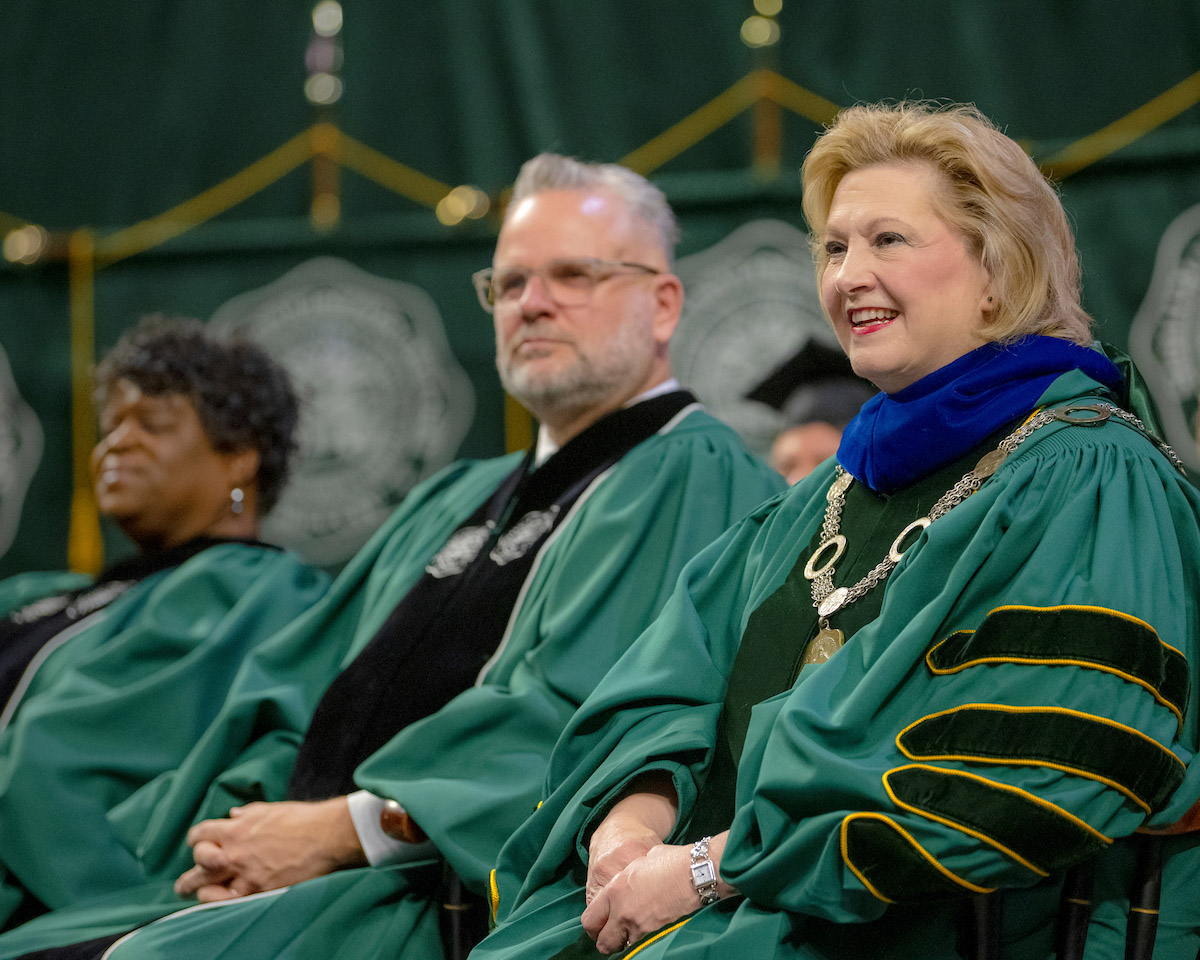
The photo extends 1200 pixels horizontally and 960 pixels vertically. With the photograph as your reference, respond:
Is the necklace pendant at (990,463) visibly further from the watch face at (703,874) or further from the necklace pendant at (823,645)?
the watch face at (703,874)

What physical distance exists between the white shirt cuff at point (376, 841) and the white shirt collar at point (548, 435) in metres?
0.91

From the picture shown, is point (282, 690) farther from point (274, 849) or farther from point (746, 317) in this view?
point (746, 317)

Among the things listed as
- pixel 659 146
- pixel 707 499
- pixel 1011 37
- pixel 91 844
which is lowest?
pixel 91 844

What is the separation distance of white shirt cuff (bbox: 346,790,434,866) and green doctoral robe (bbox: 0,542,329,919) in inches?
27.9

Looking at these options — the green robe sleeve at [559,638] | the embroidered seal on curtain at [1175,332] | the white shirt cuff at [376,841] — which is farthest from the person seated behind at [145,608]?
the embroidered seal on curtain at [1175,332]

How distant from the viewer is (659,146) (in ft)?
14.2

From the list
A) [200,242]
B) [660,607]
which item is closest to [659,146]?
[200,242]

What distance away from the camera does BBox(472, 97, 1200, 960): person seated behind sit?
156cm

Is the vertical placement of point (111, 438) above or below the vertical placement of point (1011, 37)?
below

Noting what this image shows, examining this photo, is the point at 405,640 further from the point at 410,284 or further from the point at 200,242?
the point at 200,242

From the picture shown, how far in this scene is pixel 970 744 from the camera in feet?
5.20

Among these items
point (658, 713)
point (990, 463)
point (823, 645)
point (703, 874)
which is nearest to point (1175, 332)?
point (990, 463)

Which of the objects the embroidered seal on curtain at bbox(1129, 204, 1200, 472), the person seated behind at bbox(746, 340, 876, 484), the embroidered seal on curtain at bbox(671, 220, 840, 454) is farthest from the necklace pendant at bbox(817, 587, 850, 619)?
the embroidered seal on curtain at bbox(1129, 204, 1200, 472)

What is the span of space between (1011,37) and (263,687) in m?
2.98
